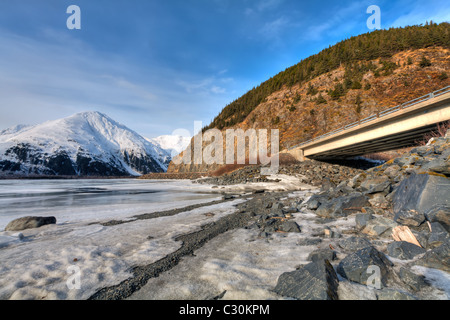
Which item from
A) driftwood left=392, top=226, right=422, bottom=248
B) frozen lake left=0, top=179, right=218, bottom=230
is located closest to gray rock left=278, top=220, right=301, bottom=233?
driftwood left=392, top=226, right=422, bottom=248

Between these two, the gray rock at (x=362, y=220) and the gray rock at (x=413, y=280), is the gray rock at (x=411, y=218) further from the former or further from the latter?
the gray rock at (x=413, y=280)

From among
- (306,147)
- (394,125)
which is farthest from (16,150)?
(394,125)

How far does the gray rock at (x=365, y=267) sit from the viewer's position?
276 centimetres

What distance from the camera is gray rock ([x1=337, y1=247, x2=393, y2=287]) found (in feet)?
9.06

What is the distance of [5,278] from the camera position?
3281mm

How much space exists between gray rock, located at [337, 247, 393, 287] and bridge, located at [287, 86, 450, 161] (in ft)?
68.6

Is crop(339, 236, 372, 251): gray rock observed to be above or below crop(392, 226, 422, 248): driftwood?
below

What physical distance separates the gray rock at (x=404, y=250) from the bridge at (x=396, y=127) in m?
19.8

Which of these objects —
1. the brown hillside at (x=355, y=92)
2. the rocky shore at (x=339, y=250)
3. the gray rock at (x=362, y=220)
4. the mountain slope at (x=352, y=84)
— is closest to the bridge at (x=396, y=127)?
the rocky shore at (x=339, y=250)

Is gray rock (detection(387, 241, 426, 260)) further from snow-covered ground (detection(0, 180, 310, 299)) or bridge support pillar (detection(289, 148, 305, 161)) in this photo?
bridge support pillar (detection(289, 148, 305, 161))

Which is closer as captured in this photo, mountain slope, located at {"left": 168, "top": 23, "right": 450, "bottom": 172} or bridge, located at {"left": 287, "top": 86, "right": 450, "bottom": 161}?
bridge, located at {"left": 287, "top": 86, "right": 450, "bottom": 161}

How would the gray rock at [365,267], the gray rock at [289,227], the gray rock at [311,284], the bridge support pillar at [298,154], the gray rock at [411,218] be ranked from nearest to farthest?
1. the gray rock at [311,284]
2. the gray rock at [365,267]
3. the gray rock at [411,218]
4. the gray rock at [289,227]
5. the bridge support pillar at [298,154]

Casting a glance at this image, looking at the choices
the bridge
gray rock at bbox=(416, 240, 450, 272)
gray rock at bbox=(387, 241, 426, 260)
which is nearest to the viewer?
gray rock at bbox=(416, 240, 450, 272)
